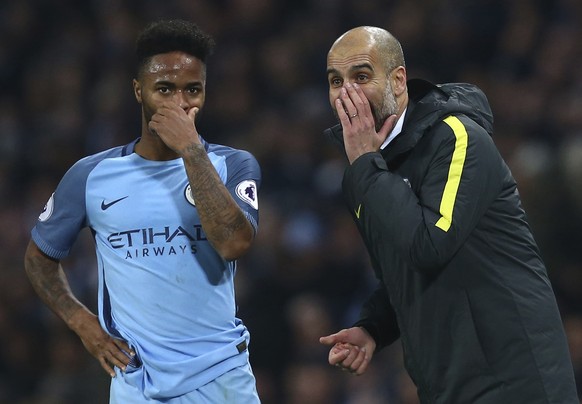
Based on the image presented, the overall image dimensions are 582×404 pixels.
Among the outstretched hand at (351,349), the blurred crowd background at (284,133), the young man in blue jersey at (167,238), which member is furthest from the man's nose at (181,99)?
the blurred crowd background at (284,133)

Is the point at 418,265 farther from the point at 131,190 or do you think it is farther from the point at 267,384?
the point at 267,384

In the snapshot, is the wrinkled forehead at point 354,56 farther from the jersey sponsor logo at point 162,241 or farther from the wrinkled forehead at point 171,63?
the jersey sponsor logo at point 162,241

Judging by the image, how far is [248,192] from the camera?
160 inches

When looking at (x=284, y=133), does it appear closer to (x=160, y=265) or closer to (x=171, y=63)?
(x=171, y=63)

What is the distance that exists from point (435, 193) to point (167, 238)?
1021 millimetres

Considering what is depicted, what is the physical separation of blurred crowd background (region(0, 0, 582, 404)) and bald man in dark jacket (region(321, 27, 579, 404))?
2848 millimetres

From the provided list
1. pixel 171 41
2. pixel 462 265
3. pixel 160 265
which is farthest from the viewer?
pixel 171 41

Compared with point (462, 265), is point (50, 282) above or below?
below

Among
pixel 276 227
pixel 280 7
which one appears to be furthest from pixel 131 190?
pixel 280 7

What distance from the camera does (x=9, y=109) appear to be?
9.75 metres

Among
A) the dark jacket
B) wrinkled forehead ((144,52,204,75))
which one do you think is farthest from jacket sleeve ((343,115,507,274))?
wrinkled forehead ((144,52,204,75))

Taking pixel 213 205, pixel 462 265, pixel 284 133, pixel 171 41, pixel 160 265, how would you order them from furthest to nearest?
1. pixel 284 133
2. pixel 171 41
3. pixel 160 265
4. pixel 213 205
5. pixel 462 265

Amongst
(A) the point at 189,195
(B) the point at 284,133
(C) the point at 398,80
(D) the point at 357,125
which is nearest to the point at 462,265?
(D) the point at 357,125

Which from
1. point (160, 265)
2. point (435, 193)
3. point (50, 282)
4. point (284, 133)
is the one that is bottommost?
point (284, 133)
